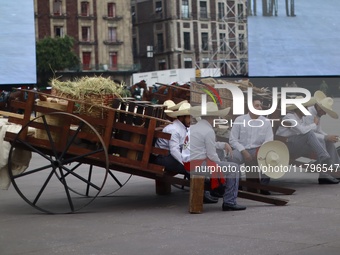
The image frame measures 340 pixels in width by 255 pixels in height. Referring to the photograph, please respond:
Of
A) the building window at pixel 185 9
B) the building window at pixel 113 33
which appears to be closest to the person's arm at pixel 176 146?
the building window at pixel 113 33

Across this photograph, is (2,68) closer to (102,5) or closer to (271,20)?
(271,20)

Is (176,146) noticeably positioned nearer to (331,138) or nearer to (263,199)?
(263,199)

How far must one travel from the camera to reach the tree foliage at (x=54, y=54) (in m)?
82.9

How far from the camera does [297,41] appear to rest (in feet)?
160

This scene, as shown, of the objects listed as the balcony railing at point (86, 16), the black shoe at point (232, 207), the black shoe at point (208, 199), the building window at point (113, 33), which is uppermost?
the balcony railing at point (86, 16)

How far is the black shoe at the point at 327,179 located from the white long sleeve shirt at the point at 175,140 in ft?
9.73

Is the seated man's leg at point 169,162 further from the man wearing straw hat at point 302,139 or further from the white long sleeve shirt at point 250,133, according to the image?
the man wearing straw hat at point 302,139

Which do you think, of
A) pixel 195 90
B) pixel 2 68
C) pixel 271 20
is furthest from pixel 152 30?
pixel 195 90

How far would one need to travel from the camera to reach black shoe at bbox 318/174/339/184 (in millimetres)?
13239

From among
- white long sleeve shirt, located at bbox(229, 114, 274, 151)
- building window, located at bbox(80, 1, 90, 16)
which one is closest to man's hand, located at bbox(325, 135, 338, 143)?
white long sleeve shirt, located at bbox(229, 114, 274, 151)

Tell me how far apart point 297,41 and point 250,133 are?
37277 millimetres

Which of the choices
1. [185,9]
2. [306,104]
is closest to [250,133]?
[306,104]

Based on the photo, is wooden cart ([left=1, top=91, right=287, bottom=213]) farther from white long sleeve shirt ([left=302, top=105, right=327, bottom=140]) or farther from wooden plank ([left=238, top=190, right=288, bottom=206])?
white long sleeve shirt ([left=302, top=105, right=327, bottom=140])

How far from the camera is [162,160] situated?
11242 mm
